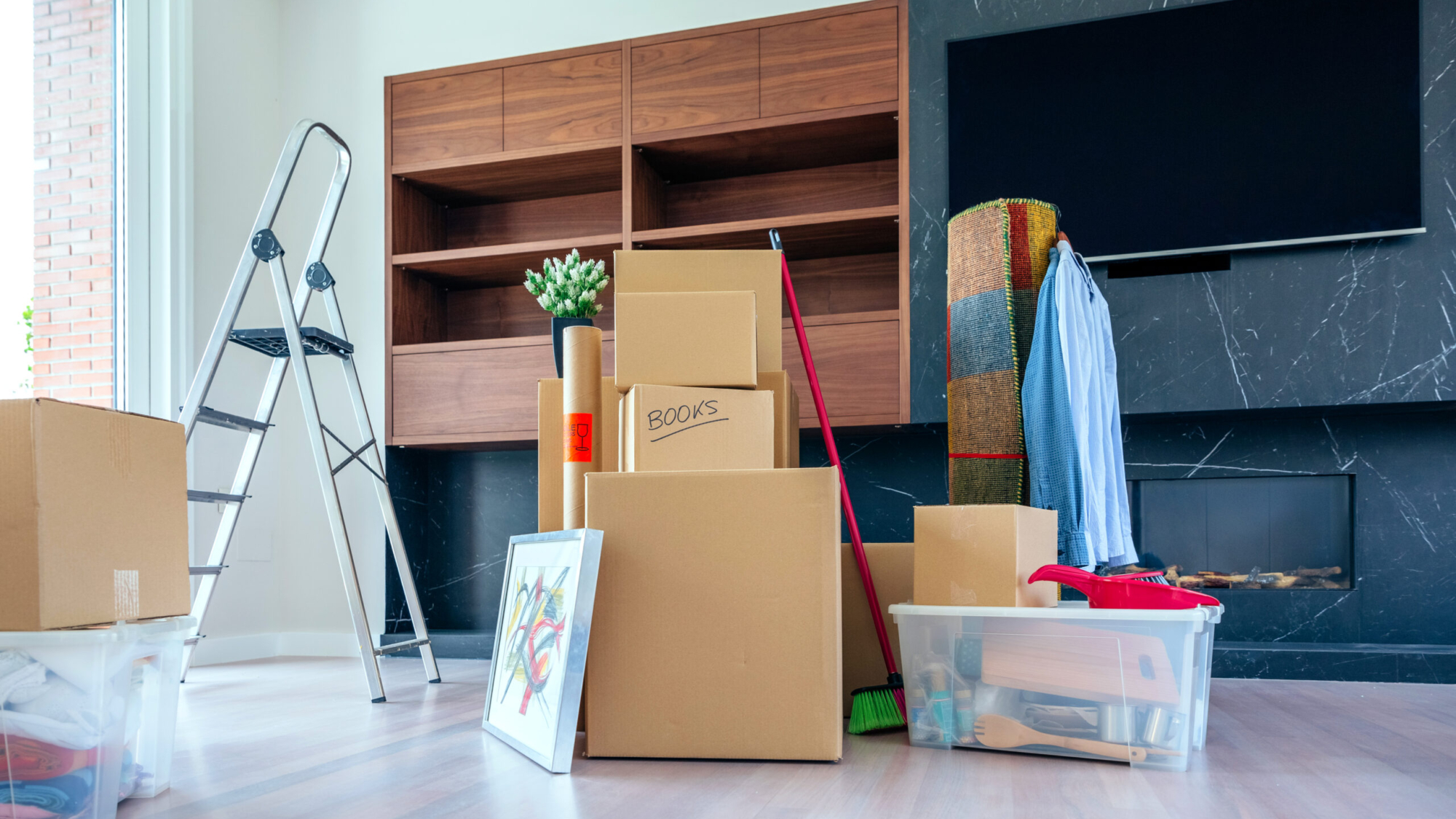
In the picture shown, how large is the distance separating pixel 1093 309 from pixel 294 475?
277 centimetres

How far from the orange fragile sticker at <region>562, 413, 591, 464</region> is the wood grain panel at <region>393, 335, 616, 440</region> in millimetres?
1181

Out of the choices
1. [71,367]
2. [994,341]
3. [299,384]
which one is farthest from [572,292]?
[71,367]

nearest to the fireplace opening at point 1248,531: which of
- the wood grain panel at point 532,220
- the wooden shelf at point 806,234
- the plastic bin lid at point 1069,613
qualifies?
the wooden shelf at point 806,234

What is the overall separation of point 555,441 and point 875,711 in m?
0.82

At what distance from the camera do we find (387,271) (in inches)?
129

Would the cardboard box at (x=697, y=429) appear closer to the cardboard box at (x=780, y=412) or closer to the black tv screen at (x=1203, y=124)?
the cardboard box at (x=780, y=412)

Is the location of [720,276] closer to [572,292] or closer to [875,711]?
[572,292]

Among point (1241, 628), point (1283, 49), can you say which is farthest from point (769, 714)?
point (1283, 49)

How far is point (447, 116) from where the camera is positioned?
10.7ft

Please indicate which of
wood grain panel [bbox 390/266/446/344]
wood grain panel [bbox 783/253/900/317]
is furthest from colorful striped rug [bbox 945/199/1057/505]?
wood grain panel [bbox 390/266/446/344]

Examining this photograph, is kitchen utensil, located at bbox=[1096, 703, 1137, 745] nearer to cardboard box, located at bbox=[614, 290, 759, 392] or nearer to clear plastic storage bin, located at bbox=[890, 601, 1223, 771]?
clear plastic storage bin, located at bbox=[890, 601, 1223, 771]

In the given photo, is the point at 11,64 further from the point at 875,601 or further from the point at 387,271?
the point at 875,601

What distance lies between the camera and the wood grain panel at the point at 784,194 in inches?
125

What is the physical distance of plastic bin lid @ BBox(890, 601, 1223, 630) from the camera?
152 centimetres
